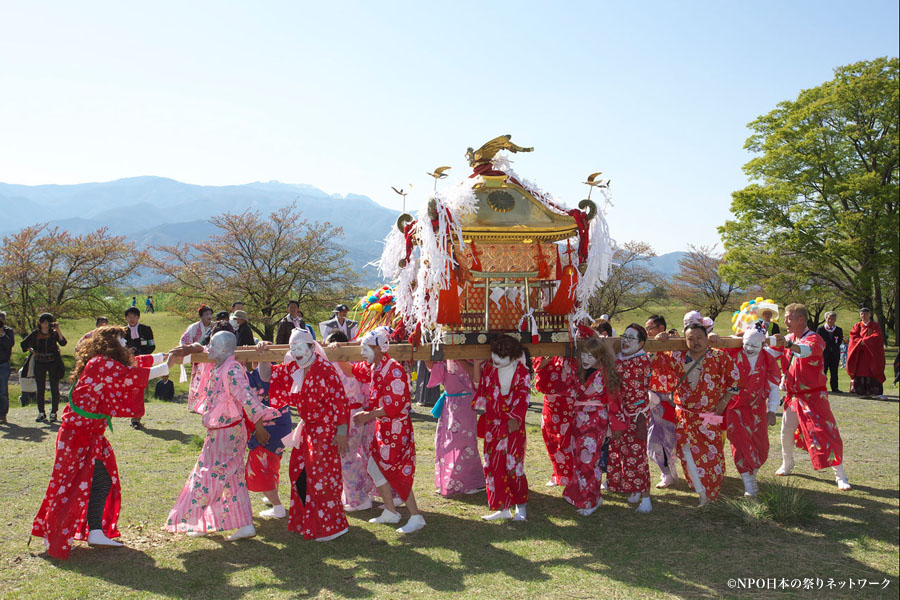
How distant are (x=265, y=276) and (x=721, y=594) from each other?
21.5 metres

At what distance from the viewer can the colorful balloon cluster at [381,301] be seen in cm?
827

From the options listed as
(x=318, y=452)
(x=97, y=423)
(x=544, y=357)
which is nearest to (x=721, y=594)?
(x=544, y=357)

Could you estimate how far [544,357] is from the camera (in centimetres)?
706

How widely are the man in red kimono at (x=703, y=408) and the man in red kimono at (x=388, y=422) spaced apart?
298 centimetres

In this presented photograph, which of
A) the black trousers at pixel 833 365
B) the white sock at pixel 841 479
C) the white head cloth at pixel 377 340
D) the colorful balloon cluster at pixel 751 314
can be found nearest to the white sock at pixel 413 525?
the white head cloth at pixel 377 340

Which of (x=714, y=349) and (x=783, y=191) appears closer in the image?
(x=714, y=349)

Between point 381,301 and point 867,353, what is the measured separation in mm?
11897

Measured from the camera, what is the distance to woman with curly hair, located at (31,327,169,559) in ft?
17.9

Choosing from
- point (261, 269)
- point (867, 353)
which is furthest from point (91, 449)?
point (261, 269)

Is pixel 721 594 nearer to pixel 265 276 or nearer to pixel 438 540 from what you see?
pixel 438 540

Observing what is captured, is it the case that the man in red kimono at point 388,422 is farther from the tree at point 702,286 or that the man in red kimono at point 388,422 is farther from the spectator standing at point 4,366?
the tree at point 702,286

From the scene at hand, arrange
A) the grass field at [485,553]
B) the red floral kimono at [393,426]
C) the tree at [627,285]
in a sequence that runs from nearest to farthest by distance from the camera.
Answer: the grass field at [485,553]
the red floral kimono at [393,426]
the tree at [627,285]

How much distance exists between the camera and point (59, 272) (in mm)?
22375

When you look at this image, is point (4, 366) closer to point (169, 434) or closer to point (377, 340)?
point (169, 434)
